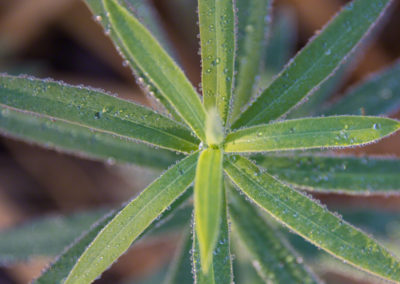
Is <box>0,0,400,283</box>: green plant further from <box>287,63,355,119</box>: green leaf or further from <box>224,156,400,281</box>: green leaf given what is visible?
<box>287,63,355,119</box>: green leaf

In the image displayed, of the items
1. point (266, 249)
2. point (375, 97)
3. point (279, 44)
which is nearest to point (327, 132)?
point (266, 249)

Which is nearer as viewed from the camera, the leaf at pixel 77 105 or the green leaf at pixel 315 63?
the leaf at pixel 77 105

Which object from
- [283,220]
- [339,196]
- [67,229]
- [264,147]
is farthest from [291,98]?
[339,196]

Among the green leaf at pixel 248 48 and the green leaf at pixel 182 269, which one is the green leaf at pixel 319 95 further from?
the green leaf at pixel 182 269

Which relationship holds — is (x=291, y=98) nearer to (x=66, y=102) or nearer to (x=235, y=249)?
(x=66, y=102)

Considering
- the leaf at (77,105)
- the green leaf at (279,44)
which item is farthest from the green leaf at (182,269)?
the green leaf at (279,44)
